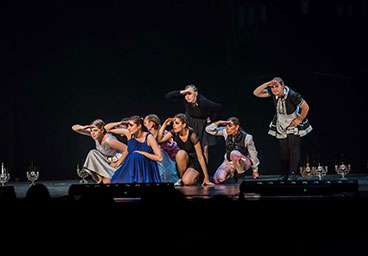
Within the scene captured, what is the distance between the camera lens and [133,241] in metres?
2.54

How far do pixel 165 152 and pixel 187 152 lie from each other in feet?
1.11

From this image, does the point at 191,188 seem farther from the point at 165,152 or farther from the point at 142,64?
the point at 142,64

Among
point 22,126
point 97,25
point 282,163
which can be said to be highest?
point 97,25

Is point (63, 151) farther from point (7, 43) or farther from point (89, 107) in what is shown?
point (7, 43)

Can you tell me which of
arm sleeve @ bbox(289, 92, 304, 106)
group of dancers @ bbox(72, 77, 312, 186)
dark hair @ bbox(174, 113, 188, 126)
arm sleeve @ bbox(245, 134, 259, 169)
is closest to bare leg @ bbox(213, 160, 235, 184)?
group of dancers @ bbox(72, 77, 312, 186)

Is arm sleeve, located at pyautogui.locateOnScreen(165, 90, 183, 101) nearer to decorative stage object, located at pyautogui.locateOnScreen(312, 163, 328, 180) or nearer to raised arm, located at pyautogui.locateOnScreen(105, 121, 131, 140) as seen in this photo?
raised arm, located at pyautogui.locateOnScreen(105, 121, 131, 140)

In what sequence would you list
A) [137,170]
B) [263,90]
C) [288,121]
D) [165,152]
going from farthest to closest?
[263,90] → [288,121] → [165,152] → [137,170]

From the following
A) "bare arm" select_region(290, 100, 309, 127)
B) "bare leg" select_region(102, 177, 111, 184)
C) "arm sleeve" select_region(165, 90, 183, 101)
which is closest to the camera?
"bare leg" select_region(102, 177, 111, 184)

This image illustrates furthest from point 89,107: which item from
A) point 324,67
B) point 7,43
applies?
point 324,67

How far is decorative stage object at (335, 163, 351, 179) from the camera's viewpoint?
10.4m

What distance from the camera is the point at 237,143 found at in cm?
1034

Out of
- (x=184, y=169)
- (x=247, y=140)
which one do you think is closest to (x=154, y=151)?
(x=184, y=169)

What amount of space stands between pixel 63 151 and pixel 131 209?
314 inches

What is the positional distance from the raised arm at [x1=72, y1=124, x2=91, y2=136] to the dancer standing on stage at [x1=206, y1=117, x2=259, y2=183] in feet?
6.23
